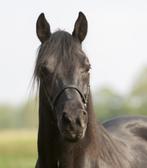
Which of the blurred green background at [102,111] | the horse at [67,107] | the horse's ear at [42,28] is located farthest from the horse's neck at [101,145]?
the blurred green background at [102,111]

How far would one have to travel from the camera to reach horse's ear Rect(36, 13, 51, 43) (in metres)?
6.88

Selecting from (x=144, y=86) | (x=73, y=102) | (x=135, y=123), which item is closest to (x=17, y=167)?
(x=135, y=123)

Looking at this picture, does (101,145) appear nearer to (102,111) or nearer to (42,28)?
(42,28)

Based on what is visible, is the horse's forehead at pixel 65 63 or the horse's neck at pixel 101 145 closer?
the horse's forehead at pixel 65 63

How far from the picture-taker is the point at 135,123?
352 inches

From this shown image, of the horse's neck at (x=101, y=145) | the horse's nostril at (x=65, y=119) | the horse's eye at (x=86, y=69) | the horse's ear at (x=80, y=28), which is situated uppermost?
the horse's ear at (x=80, y=28)

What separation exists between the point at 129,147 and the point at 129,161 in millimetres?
418

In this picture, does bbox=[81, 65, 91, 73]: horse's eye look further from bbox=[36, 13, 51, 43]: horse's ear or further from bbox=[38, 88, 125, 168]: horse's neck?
bbox=[36, 13, 51, 43]: horse's ear

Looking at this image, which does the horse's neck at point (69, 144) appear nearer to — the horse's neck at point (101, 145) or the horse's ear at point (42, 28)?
the horse's neck at point (101, 145)

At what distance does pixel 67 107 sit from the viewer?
19.7 feet

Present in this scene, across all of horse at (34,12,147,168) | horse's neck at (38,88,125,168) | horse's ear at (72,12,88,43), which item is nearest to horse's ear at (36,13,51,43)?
horse at (34,12,147,168)

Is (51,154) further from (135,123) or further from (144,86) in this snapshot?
(144,86)

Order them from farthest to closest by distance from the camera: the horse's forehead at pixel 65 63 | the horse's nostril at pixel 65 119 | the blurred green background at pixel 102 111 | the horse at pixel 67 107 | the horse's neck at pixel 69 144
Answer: the blurred green background at pixel 102 111 → the horse's neck at pixel 69 144 → the horse's forehead at pixel 65 63 → the horse at pixel 67 107 → the horse's nostril at pixel 65 119

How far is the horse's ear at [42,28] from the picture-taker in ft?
22.6
